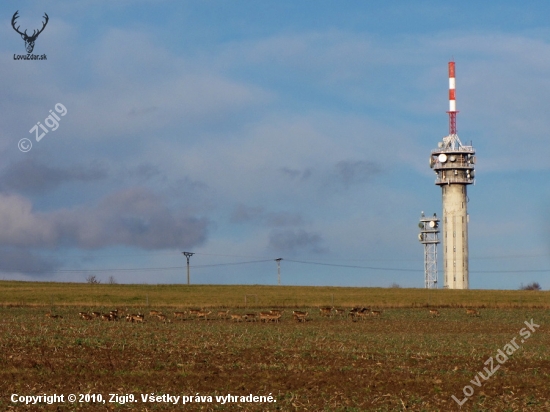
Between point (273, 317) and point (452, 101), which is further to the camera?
point (452, 101)

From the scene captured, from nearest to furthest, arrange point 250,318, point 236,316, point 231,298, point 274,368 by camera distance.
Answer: point 274,368
point 236,316
point 250,318
point 231,298

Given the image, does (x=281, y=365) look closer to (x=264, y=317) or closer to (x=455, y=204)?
(x=264, y=317)

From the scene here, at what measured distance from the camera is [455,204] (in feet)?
426

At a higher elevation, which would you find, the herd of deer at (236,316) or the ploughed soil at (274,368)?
the herd of deer at (236,316)

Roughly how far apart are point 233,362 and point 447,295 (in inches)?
Result: 2800

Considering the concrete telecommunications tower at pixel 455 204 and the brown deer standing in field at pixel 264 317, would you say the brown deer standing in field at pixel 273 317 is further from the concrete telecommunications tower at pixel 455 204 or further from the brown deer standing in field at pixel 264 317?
the concrete telecommunications tower at pixel 455 204

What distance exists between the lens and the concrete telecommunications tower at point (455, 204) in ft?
423

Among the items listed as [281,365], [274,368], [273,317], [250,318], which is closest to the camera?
[274,368]

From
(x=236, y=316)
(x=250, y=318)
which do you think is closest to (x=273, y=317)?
(x=236, y=316)

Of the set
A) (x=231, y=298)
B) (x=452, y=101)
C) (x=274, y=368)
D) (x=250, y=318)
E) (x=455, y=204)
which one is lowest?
(x=274, y=368)

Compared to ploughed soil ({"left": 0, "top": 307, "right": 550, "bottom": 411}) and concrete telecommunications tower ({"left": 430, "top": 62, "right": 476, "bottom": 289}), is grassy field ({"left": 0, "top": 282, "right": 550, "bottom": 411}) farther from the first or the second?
concrete telecommunications tower ({"left": 430, "top": 62, "right": 476, "bottom": 289})

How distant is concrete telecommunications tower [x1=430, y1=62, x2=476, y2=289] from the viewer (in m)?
129

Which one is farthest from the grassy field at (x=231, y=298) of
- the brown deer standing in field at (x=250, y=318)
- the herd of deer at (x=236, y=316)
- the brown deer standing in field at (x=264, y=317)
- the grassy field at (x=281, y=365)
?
the grassy field at (x=281, y=365)

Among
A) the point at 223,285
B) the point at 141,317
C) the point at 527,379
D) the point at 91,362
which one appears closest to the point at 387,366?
the point at 527,379
